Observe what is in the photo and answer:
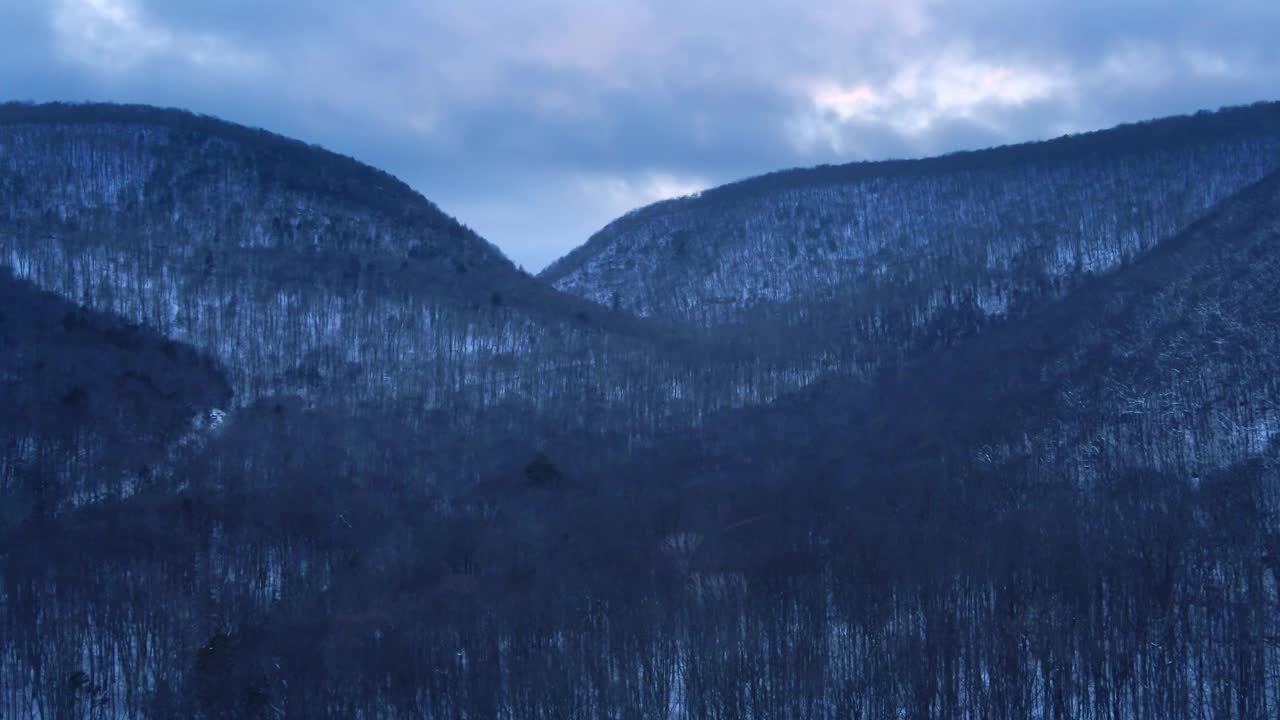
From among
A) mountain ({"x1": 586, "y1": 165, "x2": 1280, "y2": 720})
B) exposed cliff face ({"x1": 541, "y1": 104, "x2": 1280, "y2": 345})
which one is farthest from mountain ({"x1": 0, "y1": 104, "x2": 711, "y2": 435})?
mountain ({"x1": 586, "y1": 165, "x2": 1280, "y2": 720})

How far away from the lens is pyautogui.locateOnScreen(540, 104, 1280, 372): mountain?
110 meters

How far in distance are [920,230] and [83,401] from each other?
3795 inches

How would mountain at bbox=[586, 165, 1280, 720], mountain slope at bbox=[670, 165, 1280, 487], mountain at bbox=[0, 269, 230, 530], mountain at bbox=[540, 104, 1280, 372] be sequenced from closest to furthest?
mountain at bbox=[586, 165, 1280, 720], mountain at bbox=[0, 269, 230, 530], mountain slope at bbox=[670, 165, 1280, 487], mountain at bbox=[540, 104, 1280, 372]

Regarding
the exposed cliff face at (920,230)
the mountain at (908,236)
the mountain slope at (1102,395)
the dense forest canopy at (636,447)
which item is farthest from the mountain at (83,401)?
the exposed cliff face at (920,230)

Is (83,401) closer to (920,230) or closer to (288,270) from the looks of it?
(288,270)

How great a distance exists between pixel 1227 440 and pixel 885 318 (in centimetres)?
5595

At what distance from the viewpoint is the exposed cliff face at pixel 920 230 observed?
11312 centimetres

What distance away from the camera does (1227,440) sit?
53938 mm

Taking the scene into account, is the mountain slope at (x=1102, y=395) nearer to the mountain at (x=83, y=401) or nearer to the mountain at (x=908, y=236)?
the mountain at (x=908, y=236)

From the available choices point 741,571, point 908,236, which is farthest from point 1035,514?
point 908,236

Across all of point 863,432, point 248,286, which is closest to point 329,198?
point 248,286

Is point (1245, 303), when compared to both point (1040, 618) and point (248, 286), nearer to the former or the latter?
point (1040, 618)

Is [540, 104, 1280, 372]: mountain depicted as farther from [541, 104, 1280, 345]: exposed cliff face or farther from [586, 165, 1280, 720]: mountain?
[586, 165, 1280, 720]: mountain

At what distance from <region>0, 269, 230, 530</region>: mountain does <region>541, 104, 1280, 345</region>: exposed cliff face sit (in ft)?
194
